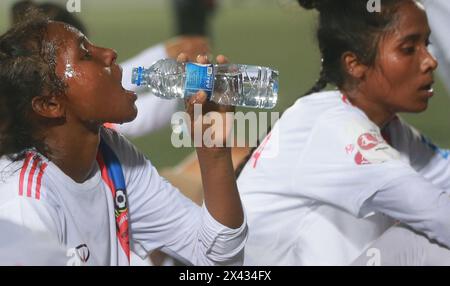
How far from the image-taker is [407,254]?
261 cm

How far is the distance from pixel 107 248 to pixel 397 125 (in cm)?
106

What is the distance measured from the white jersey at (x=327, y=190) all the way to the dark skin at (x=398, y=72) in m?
0.08

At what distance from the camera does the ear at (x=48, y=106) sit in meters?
2.19

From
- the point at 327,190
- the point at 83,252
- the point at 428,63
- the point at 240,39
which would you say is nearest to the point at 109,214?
the point at 83,252

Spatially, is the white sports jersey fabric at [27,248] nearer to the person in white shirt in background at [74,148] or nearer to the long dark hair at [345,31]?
the person in white shirt in background at [74,148]

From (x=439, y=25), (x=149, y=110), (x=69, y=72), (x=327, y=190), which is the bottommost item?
(x=149, y=110)

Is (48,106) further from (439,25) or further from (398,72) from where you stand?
(439,25)

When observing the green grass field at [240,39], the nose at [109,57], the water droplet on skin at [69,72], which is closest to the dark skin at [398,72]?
the nose at [109,57]

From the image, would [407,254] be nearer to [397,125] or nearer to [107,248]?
[397,125]

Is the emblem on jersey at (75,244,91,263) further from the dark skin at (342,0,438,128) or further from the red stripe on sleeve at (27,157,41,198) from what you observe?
the dark skin at (342,0,438,128)

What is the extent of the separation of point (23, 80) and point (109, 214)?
1.25ft

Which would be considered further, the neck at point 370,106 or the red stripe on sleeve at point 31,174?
the neck at point 370,106

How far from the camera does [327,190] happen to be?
2633mm
